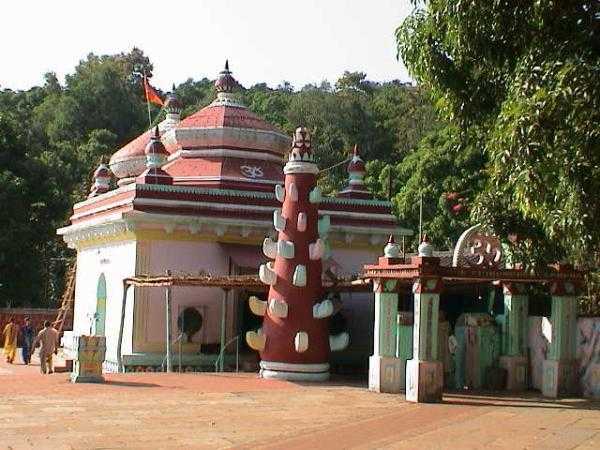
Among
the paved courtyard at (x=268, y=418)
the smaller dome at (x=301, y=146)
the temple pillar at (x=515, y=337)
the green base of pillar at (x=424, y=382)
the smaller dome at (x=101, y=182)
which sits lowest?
the paved courtyard at (x=268, y=418)

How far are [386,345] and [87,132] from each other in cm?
5331

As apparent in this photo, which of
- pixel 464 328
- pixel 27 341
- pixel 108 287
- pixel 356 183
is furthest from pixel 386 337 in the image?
pixel 27 341

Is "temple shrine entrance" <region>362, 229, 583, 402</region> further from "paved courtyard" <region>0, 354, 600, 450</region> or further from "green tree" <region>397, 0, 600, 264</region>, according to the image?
"green tree" <region>397, 0, 600, 264</region>

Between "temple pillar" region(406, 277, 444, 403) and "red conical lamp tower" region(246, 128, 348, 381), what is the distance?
11.7 feet

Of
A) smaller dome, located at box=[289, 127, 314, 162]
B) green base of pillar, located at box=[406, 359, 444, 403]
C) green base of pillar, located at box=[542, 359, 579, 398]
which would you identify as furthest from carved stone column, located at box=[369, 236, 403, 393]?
smaller dome, located at box=[289, 127, 314, 162]

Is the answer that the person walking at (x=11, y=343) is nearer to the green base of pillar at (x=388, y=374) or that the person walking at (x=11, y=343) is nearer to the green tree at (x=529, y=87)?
the green base of pillar at (x=388, y=374)

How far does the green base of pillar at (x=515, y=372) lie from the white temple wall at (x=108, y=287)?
9.42m

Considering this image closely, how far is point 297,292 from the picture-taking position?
2020cm

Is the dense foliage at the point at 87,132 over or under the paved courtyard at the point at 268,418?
over

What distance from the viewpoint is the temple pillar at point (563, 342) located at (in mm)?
17531

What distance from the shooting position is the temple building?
2359cm

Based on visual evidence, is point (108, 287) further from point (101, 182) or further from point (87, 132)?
point (87, 132)

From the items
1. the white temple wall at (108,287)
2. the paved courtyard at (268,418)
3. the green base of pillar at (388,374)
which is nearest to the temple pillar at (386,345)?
the green base of pillar at (388,374)

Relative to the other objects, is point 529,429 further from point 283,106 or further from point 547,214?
point 283,106
